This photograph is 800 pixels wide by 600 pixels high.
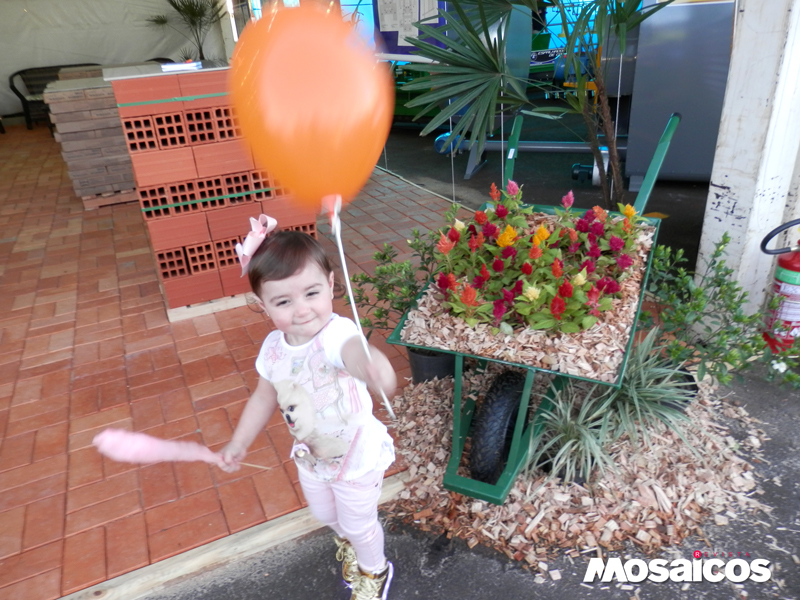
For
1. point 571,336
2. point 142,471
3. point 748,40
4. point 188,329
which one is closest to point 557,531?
point 571,336

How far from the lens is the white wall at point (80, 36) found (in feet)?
35.6

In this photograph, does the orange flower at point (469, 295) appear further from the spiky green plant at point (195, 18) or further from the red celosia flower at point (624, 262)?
the spiky green plant at point (195, 18)

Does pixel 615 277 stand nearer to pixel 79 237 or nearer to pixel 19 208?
pixel 79 237

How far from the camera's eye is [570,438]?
7.20 feet

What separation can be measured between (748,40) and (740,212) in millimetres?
792

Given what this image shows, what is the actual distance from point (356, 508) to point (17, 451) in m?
2.00

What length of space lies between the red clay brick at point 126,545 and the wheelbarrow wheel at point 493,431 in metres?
1.30

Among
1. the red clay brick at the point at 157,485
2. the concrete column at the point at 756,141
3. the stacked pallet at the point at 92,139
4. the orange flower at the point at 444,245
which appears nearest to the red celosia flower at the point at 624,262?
the orange flower at the point at 444,245

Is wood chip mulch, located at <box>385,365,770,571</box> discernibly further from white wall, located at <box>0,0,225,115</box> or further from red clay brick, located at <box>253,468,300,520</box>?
white wall, located at <box>0,0,225,115</box>

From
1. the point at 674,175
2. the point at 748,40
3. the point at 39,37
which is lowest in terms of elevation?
the point at 674,175

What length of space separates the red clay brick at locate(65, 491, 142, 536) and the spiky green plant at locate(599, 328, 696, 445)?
1.97 m

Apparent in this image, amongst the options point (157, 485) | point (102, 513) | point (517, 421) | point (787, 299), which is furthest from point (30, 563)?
point (787, 299)

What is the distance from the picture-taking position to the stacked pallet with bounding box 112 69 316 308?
3.19 meters

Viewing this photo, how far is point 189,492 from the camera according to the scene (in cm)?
234
